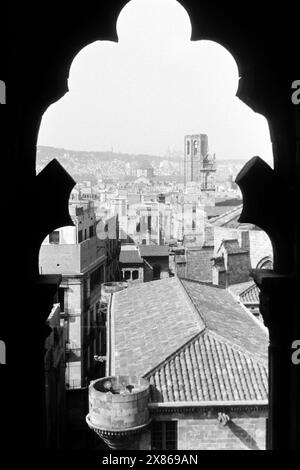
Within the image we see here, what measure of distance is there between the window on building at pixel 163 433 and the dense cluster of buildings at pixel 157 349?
1.0 inches

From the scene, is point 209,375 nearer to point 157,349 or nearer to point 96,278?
point 157,349

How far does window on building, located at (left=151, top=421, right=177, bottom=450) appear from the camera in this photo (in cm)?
1538

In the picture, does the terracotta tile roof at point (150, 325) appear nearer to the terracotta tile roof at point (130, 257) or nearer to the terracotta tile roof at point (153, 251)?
the terracotta tile roof at point (130, 257)

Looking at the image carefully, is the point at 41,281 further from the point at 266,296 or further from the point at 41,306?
the point at 266,296

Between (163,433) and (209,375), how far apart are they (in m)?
2.11

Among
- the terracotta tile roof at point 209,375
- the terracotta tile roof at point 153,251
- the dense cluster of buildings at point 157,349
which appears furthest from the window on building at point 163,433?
the terracotta tile roof at point 153,251

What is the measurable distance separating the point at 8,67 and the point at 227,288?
92.0ft

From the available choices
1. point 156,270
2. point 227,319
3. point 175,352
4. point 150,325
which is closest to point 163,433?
point 175,352

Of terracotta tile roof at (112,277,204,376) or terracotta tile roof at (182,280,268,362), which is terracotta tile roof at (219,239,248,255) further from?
terracotta tile roof at (112,277,204,376)

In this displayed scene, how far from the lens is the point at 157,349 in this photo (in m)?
18.1

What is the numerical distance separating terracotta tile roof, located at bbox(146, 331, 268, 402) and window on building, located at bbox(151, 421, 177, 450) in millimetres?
637

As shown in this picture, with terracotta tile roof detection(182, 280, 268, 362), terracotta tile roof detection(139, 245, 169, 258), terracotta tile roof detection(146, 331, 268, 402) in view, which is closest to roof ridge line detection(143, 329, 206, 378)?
terracotta tile roof detection(146, 331, 268, 402)

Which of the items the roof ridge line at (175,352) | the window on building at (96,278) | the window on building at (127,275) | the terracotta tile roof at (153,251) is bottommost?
the window on building at (127,275)

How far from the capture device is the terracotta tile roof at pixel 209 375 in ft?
51.6
